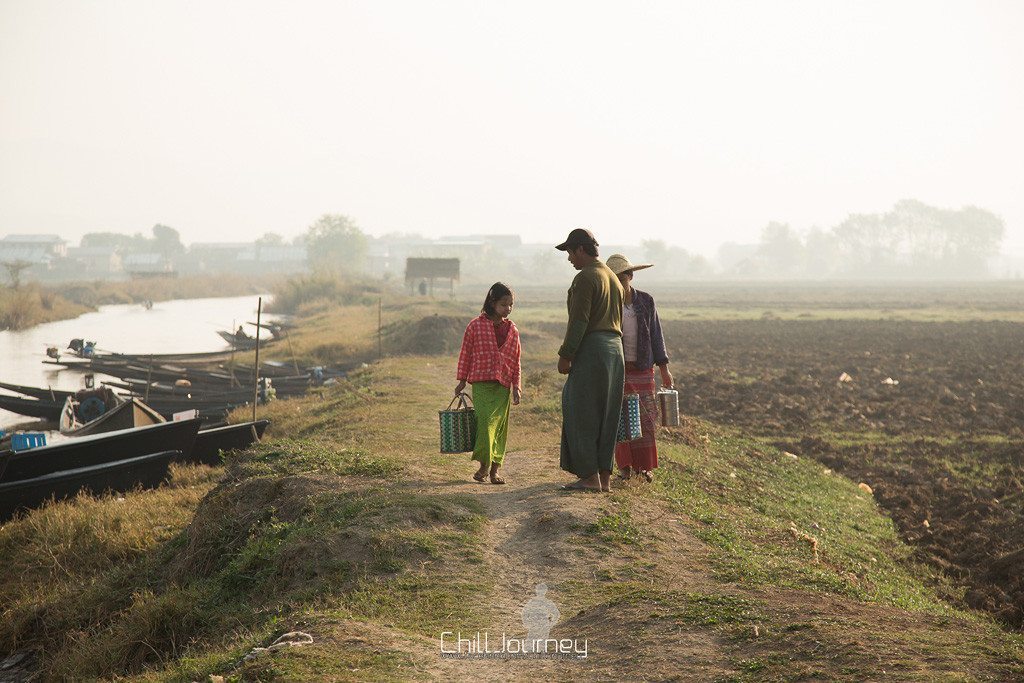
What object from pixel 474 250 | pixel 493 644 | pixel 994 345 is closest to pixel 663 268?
pixel 474 250

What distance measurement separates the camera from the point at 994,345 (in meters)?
32.0

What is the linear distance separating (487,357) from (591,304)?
4.07 ft

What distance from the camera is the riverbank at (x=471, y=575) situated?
16.9 feet

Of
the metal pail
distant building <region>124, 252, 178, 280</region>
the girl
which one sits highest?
distant building <region>124, 252, 178, 280</region>

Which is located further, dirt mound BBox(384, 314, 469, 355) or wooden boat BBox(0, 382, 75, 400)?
dirt mound BBox(384, 314, 469, 355)

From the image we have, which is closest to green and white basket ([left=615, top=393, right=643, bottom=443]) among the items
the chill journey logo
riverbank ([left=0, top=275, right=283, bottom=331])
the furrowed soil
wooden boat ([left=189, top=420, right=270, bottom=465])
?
the chill journey logo

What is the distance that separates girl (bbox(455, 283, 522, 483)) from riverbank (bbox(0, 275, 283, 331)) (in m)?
47.4

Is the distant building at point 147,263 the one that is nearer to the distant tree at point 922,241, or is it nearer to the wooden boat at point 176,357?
the wooden boat at point 176,357

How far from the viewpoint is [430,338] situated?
30.5 meters

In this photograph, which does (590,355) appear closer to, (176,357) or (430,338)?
(430,338)

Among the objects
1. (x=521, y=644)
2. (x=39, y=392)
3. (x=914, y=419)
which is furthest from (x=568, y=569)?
(x=39, y=392)

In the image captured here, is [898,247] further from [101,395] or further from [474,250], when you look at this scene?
[101,395]

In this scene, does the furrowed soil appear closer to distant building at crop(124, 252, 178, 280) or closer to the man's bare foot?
the man's bare foot

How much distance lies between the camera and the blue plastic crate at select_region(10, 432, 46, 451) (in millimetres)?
12922
